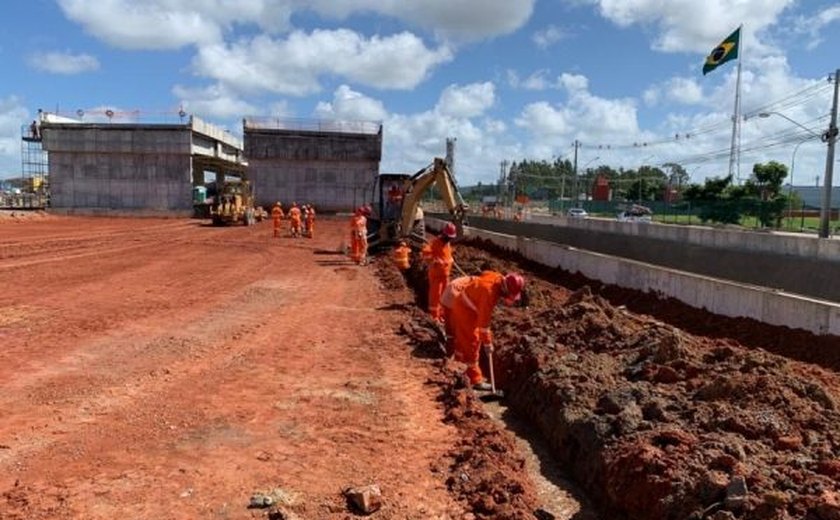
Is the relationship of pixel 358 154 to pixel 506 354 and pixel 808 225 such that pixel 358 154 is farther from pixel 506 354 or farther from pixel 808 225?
pixel 506 354

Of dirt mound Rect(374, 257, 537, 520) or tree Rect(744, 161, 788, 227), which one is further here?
tree Rect(744, 161, 788, 227)

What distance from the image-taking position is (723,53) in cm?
4906

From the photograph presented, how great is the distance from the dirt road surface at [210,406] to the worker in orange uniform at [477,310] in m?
0.55

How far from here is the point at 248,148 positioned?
6241cm

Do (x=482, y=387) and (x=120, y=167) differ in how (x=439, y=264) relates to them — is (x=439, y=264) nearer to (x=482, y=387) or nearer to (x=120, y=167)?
(x=482, y=387)

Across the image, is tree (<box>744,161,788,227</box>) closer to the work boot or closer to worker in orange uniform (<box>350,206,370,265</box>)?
worker in orange uniform (<box>350,206,370,265</box>)

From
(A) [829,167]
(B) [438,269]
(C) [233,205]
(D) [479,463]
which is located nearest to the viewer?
(D) [479,463]

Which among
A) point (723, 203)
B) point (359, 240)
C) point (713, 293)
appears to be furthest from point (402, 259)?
point (723, 203)

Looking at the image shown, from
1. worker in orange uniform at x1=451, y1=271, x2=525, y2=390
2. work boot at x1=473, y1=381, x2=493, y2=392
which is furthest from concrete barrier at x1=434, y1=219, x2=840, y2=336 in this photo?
work boot at x1=473, y1=381, x2=493, y2=392

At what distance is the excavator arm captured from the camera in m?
18.9

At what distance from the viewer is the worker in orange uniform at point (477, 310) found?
7676mm

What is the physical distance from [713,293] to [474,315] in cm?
506

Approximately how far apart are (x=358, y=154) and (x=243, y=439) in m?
59.0

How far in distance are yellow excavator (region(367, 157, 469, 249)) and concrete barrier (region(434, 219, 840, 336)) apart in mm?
3178
